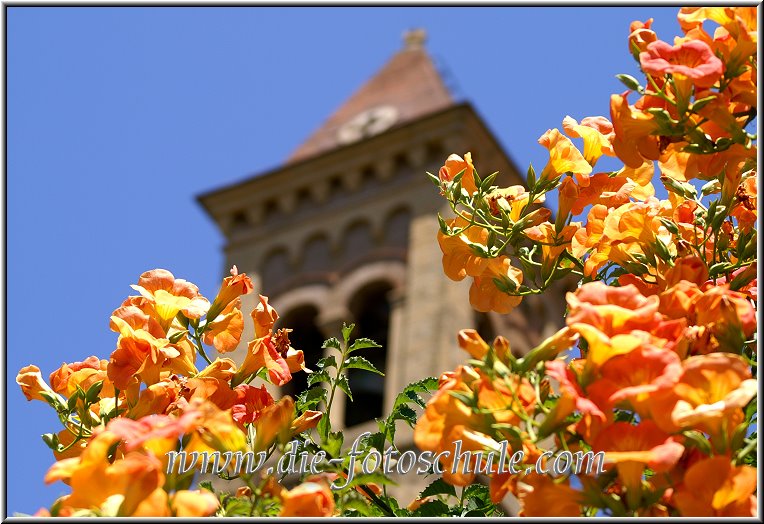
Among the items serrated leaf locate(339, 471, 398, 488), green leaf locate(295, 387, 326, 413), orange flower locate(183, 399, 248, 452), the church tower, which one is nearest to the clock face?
the church tower

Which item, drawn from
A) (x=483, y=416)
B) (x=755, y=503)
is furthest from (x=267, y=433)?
(x=755, y=503)

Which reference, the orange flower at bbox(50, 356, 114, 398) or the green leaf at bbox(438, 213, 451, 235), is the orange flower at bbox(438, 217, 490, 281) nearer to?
the green leaf at bbox(438, 213, 451, 235)

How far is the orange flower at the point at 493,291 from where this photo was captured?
191 centimetres

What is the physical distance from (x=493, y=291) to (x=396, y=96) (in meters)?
24.6

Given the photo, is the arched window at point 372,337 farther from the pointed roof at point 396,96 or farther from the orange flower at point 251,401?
the orange flower at point 251,401

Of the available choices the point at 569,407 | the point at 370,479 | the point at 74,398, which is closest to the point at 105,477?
the point at 370,479

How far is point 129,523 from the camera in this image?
1.11m

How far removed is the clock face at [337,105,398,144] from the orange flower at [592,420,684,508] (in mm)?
23150

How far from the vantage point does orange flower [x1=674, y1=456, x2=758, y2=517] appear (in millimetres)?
1165

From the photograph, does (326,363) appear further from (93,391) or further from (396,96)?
(396,96)

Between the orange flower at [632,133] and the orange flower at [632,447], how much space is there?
55cm

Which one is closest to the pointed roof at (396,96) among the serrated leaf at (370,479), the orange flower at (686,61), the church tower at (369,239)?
the church tower at (369,239)

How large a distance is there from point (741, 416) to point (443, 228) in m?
0.69

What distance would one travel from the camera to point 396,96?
26312 mm
